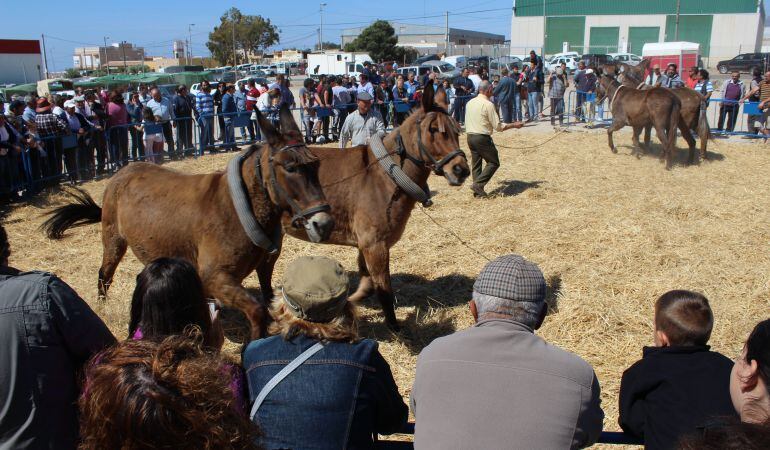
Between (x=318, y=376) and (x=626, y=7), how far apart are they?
71.6m

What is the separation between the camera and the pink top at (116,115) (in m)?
14.0

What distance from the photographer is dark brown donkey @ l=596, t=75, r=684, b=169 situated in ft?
40.8

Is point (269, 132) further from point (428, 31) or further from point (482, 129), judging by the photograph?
point (428, 31)

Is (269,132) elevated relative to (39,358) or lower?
elevated

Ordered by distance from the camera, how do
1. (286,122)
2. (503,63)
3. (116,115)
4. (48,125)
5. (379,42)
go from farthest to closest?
(379,42) < (503,63) < (116,115) < (48,125) < (286,122)

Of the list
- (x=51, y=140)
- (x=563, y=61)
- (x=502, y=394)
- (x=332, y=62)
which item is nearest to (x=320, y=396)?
(x=502, y=394)

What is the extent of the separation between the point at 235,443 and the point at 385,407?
2.21ft

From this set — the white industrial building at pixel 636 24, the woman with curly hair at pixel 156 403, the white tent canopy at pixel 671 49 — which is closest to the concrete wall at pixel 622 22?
the white industrial building at pixel 636 24

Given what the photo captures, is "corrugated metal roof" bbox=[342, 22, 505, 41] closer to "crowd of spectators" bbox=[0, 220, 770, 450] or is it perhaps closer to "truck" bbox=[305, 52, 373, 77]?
"truck" bbox=[305, 52, 373, 77]

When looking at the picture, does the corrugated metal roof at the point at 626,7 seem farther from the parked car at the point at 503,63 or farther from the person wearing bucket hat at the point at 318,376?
the person wearing bucket hat at the point at 318,376

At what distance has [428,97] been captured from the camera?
5598 millimetres

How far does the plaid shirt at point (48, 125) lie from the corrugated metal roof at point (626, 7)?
57.2 metres

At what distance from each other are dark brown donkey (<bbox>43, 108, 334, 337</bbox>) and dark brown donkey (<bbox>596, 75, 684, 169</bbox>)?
1006 centimetres

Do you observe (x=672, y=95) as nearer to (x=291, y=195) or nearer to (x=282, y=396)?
(x=291, y=195)
